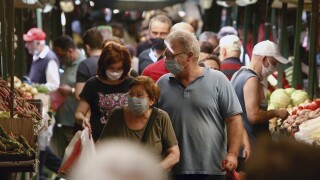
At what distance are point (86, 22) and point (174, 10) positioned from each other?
283cm

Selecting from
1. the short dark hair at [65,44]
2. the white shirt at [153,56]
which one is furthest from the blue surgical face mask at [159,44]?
the short dark hair at [65,44]

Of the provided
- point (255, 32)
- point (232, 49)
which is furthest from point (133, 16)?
point (232, 49)

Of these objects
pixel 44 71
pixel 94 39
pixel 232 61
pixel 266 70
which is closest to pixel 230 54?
pixel 232 61

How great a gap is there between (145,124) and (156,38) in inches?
145

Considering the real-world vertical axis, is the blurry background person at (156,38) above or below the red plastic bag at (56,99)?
above

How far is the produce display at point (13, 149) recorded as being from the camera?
24.5ft

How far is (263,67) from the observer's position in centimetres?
1024

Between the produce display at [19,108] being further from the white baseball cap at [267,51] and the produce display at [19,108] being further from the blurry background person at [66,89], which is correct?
the blurry background person at [66,89]

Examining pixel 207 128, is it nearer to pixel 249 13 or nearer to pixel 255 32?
pixel 255 32

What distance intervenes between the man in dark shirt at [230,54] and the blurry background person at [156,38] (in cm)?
69

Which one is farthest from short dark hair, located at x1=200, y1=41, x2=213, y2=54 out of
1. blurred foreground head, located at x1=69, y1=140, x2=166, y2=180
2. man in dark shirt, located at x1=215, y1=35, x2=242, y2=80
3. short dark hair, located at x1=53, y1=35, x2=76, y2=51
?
blurred foreground head, located at x1=69, y1=140, x2=166, y2=180

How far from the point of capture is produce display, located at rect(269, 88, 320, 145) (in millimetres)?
9180

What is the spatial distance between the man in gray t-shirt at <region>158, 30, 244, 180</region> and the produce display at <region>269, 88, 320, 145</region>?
0.75 metres

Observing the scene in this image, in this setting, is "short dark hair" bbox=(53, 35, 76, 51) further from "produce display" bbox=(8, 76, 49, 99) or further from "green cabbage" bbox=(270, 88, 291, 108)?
"green cabbage" bbox=(270, 88, 291, 108)
